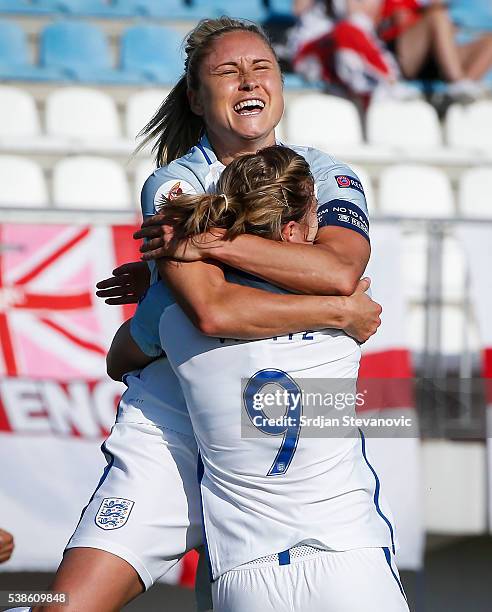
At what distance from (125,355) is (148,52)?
568 centimetres

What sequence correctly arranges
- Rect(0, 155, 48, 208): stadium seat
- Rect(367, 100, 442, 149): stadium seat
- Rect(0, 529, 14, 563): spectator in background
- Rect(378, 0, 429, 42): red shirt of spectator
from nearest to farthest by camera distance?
1. Rect(0, 529, 14, 563): spectator in background
2. Rect(0, 155, 48, 208): stadium seat
3. Rect(367, 100, 442, 149): stadium seat
4. Rect(378, 0, 429, 42): red shirt of spectator

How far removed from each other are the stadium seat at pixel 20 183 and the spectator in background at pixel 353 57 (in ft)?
8.42

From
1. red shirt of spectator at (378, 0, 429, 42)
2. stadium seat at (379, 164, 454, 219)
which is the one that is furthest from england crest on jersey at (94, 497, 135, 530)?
red shirt of spectator at (378, 0, 429, 42)

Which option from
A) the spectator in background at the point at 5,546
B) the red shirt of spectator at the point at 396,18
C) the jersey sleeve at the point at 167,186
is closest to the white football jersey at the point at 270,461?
the jersey sleeve at the point at 167,186

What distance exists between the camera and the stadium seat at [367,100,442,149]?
738 centimetres

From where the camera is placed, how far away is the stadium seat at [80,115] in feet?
22.9

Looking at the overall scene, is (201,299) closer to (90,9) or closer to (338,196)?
(338,196)

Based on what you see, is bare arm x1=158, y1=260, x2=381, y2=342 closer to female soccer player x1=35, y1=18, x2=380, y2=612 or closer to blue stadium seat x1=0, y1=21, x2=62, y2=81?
female soccer player x1=35, y1=18, x2=380, y2=612

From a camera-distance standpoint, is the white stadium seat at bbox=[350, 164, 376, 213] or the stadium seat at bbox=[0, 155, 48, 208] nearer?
the stadium seat at bbox=[0, 155, 48, 208]

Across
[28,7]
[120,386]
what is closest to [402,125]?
[28,7]

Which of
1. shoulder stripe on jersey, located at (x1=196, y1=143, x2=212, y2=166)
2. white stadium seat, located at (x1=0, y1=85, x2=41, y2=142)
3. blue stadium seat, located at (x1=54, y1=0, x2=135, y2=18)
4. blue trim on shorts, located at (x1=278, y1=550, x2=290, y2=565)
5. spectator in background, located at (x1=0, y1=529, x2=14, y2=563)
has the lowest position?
spectator in background, located at (x1=0, y1=529, x2=14, y2=563)

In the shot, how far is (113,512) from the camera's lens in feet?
7.79

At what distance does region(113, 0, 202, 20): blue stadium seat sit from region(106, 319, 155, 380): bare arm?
243 inches

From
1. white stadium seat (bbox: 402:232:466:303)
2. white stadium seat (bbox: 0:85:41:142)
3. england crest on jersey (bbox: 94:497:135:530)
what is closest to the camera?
england crest on jersey (bbox: 94:497:135:530)
